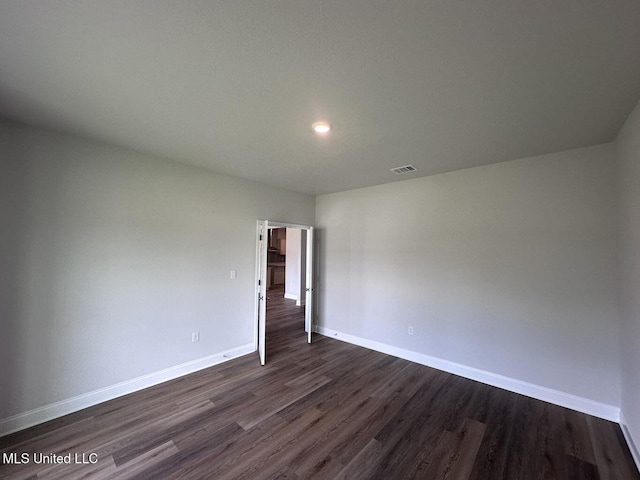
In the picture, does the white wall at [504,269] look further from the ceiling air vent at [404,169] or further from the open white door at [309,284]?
the open white door at [309,284]

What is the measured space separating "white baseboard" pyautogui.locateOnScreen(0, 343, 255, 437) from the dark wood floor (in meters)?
0.08

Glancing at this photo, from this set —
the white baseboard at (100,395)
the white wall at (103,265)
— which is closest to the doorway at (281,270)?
the white wall at (103,265)

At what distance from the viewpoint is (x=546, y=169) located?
290 centimetres

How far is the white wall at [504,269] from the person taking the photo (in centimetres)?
263

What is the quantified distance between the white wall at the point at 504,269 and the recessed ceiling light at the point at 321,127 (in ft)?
6.70

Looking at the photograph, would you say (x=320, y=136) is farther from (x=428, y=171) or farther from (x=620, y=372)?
(x=620, y=372)

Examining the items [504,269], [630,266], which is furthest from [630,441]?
[504,269]

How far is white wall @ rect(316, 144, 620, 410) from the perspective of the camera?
2631 millimetres

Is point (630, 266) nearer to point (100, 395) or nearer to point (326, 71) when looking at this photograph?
point (326, 71)

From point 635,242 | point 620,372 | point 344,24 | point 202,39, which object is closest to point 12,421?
point 202,39

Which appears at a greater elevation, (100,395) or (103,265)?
(103,265)

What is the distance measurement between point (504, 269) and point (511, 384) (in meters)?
1.34

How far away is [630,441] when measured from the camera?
84.8 inches

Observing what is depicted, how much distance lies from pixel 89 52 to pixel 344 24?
1457 millimetres
